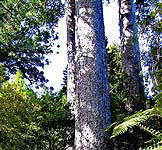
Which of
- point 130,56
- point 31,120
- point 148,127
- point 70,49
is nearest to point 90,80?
point 31,120

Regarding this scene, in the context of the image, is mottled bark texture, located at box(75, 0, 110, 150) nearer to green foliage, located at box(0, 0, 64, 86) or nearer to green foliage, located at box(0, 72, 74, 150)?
green foliage, located at box(0, 72, 74, 150)

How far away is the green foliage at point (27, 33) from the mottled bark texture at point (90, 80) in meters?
4.22

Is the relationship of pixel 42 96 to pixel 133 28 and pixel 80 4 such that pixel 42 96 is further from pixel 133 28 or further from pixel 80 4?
pixel 133 28

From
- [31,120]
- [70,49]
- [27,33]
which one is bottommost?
[31,120]

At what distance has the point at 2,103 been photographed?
14.0 ft

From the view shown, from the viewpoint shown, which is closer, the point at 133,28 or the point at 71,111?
the point at 71,111

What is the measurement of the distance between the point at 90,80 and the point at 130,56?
219 centimetres

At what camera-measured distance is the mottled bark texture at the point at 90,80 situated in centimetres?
401

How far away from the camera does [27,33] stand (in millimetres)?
11672

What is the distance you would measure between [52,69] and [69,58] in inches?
269

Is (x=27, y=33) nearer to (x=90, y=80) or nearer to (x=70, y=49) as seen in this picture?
(x=70, y=49)

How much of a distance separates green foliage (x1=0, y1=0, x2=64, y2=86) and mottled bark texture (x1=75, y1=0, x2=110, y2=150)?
166 inches

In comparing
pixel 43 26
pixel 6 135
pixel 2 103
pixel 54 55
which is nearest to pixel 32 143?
pixel 6 135

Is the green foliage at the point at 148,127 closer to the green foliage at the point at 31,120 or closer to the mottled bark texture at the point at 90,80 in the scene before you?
the mottled bark texture at the point at 90,80
